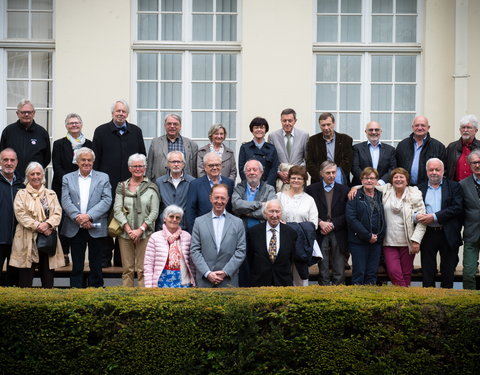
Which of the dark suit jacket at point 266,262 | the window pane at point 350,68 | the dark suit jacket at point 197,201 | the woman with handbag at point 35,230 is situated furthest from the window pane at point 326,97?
the woman with handbag at point 35,230

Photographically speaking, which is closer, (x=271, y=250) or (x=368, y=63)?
(x=271, y=250)

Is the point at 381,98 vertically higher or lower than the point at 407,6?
lower

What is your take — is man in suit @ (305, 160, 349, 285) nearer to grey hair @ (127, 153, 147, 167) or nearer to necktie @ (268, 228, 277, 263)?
necktie @ (268, 228, 277, 263)

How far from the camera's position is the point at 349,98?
1151 cm

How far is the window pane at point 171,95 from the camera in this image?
11.5 m

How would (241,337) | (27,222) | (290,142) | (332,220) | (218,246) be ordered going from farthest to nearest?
(290,142) < (332,220) < (27,222) < (218,246) < (241,337)

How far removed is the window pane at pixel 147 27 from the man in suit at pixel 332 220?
Answer: 12.4ft

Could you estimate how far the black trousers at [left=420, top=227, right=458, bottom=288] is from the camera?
902 cm

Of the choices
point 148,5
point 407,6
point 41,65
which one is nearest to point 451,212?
point 407,6

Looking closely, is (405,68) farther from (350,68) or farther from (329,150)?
(329,150)

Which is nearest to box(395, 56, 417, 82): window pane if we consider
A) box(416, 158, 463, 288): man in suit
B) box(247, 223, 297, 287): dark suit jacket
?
box(416, 158, 463, 288): man in suit

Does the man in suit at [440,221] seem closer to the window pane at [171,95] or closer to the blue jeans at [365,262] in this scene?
the blue jeans at [365,262]

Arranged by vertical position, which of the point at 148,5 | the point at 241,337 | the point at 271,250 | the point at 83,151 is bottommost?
the point at 241,337

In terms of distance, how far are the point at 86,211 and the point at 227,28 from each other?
394 centimetres
